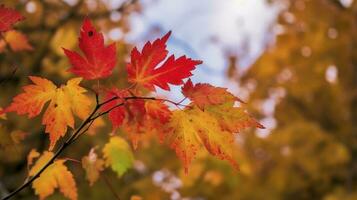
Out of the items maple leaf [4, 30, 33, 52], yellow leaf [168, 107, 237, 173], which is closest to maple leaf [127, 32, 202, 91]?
yellow leaf [168, 107, 237, 173]

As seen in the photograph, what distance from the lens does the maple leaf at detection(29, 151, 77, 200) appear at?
1369 mm

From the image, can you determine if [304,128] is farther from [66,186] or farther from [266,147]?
[66,186]

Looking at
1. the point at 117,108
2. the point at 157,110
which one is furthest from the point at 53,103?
the point at 157,110

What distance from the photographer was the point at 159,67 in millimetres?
1063

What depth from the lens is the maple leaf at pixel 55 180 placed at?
1369 millimetres

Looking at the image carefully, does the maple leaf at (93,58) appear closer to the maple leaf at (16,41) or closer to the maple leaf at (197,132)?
the maple leaf at (197,132)

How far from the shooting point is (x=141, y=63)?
1.05 meters

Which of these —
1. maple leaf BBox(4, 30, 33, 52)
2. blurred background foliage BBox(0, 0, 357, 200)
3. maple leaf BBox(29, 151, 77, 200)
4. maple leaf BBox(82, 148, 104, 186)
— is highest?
blurred background foliage BBox(0, 0, 357, 200)

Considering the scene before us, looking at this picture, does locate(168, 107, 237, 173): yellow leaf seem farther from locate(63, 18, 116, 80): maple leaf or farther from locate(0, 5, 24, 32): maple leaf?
locate(0, 5, 24, 32): maple leaf

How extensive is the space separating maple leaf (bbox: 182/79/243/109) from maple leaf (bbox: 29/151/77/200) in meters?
0.52

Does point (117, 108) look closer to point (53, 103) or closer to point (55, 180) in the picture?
point (53, 103)

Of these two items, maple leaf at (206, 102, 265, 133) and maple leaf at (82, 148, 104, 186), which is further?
maple leaf at (82, 148, 104, 186)

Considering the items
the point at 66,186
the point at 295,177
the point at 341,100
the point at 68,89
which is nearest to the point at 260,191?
the point at 295,177

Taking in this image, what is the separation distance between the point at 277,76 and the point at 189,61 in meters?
5.10
